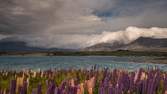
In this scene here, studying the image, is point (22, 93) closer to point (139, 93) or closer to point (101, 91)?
point (101, 91)

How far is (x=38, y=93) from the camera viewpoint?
2410mm

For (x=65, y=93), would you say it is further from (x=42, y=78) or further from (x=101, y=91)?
(x=42, y=78)

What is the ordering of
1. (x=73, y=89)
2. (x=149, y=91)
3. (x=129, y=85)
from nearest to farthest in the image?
(x=73, y=89) < (x=149, y=91) < (x=129, y=85)

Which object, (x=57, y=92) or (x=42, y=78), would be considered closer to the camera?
(x=57, y=92)

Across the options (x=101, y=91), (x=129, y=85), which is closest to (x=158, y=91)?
(x=129, y=85)

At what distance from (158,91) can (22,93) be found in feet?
7.11

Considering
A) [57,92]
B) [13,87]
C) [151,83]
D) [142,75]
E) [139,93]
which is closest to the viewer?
[57,92]

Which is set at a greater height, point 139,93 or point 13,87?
point 13,87

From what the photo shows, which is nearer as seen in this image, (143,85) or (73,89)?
(73,89)

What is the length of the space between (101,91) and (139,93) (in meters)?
1.27

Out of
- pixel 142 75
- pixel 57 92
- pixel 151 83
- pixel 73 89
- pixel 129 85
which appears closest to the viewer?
pixel 57 92

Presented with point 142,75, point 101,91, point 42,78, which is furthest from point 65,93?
point 42,78

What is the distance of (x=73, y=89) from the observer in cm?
252

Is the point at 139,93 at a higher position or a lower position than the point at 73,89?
lower
